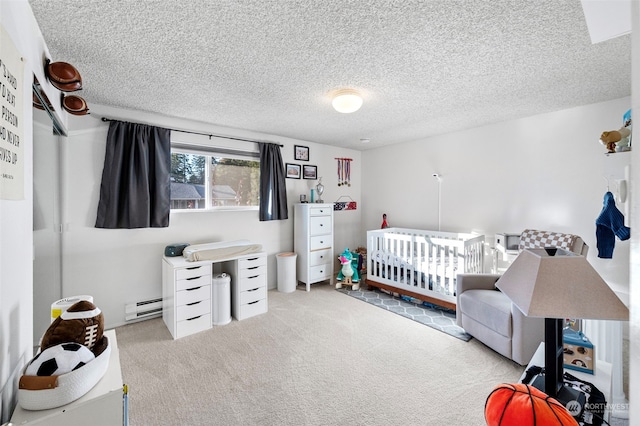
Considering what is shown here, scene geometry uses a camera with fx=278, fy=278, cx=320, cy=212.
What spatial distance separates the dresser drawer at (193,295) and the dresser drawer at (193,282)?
0.03 m

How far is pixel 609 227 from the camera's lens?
7.32 feet

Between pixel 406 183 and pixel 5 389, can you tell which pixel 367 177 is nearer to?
pixel 406 183

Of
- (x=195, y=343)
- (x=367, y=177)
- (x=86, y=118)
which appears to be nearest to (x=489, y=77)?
(x=367, y=177)

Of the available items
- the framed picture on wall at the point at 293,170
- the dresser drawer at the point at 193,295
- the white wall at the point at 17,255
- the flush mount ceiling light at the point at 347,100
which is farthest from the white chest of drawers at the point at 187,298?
the flush mount ceiling light at the point at 347,100

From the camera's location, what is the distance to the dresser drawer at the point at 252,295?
10.2ft

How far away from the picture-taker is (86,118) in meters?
2.78

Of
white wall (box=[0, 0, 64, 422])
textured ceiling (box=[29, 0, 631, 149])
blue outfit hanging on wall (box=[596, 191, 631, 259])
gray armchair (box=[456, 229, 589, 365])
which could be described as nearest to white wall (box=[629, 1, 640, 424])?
textured ceiling (box=[29, 0, 631, 149])

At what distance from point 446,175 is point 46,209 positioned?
4.36 metres

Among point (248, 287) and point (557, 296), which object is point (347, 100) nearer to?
point (557, 296)

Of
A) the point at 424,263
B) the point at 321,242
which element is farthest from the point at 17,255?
the point at 424,263

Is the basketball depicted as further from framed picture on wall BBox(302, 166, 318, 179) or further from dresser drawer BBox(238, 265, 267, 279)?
framed picture on wall BBox(302, 166, 318, 179)

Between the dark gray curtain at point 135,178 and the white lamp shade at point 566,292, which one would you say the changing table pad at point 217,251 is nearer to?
the dark gray curtain at point 135,178

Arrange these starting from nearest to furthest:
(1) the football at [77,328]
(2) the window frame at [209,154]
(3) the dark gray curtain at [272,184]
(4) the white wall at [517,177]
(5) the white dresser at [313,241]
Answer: (1) the football at [77,328]
(4) the white wall at [517,177]
(2) the window frame at [209,154]
(3) the dark gray curtain at [272,184]
(5) the white dresser at [313,241]

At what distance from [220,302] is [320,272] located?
1.61 metres
